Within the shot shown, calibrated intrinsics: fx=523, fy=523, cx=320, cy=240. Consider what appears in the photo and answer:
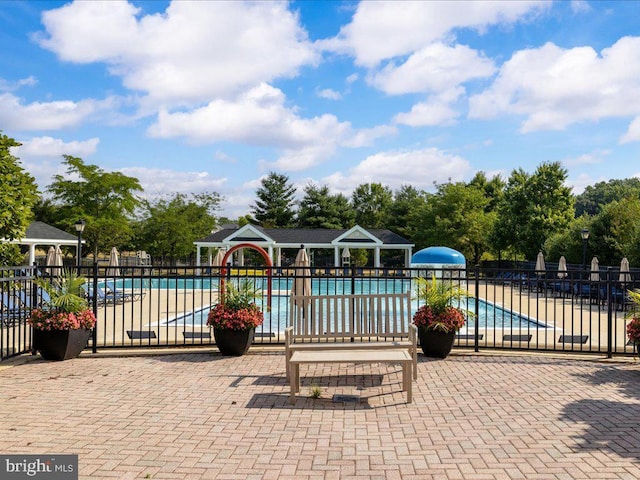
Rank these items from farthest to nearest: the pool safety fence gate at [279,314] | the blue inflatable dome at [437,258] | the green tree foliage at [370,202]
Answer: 1. the green tree foliage at [370,202]
2. the blue inflatable dome at [437,258]
3. the pool safety fence gate at [279,314]

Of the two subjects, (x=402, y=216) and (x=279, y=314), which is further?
(x=402, y=216)

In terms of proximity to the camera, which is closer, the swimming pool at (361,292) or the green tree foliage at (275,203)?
the swimming pool at (361,292)

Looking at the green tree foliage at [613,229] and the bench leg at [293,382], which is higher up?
the green tree foliage at [613,229]

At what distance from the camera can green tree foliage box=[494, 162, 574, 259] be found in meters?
34.2

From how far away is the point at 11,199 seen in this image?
774 cm

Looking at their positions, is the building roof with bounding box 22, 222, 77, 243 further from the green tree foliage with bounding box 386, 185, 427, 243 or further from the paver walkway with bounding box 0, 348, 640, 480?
the green tree foliage with bounding box 386, 185, 427, 243

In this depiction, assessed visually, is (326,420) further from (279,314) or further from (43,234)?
(43,234)

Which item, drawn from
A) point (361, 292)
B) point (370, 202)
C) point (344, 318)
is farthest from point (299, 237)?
point (344, 318)

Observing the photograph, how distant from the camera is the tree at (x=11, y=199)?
7.71m

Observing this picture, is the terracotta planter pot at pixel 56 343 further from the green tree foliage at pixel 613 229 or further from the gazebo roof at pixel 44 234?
the green tree foliage at pixel 613 229

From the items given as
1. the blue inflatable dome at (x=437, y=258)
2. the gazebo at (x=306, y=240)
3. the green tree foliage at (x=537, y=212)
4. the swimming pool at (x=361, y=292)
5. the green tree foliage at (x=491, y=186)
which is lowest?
the swimming pool at (x=361, y=292)

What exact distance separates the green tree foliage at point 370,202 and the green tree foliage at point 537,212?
2570 cm

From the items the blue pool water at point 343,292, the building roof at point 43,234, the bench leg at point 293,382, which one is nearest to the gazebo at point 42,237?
the building roof at point 43,234

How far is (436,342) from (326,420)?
3.30m
